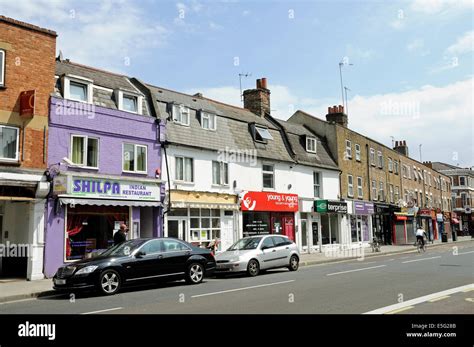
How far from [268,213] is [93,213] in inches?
438

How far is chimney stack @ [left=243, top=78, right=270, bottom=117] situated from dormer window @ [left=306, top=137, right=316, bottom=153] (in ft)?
11.1

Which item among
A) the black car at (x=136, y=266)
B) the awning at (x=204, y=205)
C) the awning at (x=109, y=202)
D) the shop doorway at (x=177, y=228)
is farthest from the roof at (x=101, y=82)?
the black car at (x=136, y=266)

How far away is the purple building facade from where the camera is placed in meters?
17.4

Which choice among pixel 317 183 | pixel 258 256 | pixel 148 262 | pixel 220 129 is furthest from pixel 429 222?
pixel 148 262

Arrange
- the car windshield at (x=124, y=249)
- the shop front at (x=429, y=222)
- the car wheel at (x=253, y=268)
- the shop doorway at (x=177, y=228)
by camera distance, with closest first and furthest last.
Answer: the car windshield at (x=124, y=249) < the car wheel at (x=253, y=268) < the shop doorway at (x=177, y=228) < the shop front at (x=429, y=222)

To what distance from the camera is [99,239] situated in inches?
749

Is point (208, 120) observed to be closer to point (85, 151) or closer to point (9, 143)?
point (85, 151)

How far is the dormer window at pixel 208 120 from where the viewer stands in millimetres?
24109

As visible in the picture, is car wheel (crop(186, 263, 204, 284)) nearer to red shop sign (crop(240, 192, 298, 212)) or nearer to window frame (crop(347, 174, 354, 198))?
red shop sign (crop(240, 192, 298, 212))

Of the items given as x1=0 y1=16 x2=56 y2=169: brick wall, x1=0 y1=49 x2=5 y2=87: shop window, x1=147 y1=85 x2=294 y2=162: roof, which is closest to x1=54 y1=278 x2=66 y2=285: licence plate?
x1=0 y1=16 x2=56 y2=169: brick wall

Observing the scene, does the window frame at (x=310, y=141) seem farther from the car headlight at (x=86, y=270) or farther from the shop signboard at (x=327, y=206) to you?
the car headlight at (x=86, y=270)

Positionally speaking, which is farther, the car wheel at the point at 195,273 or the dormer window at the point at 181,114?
the dormer window at the point at 181,114

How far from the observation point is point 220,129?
25.1 metres

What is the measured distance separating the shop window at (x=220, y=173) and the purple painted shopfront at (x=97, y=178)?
3.66 metres
